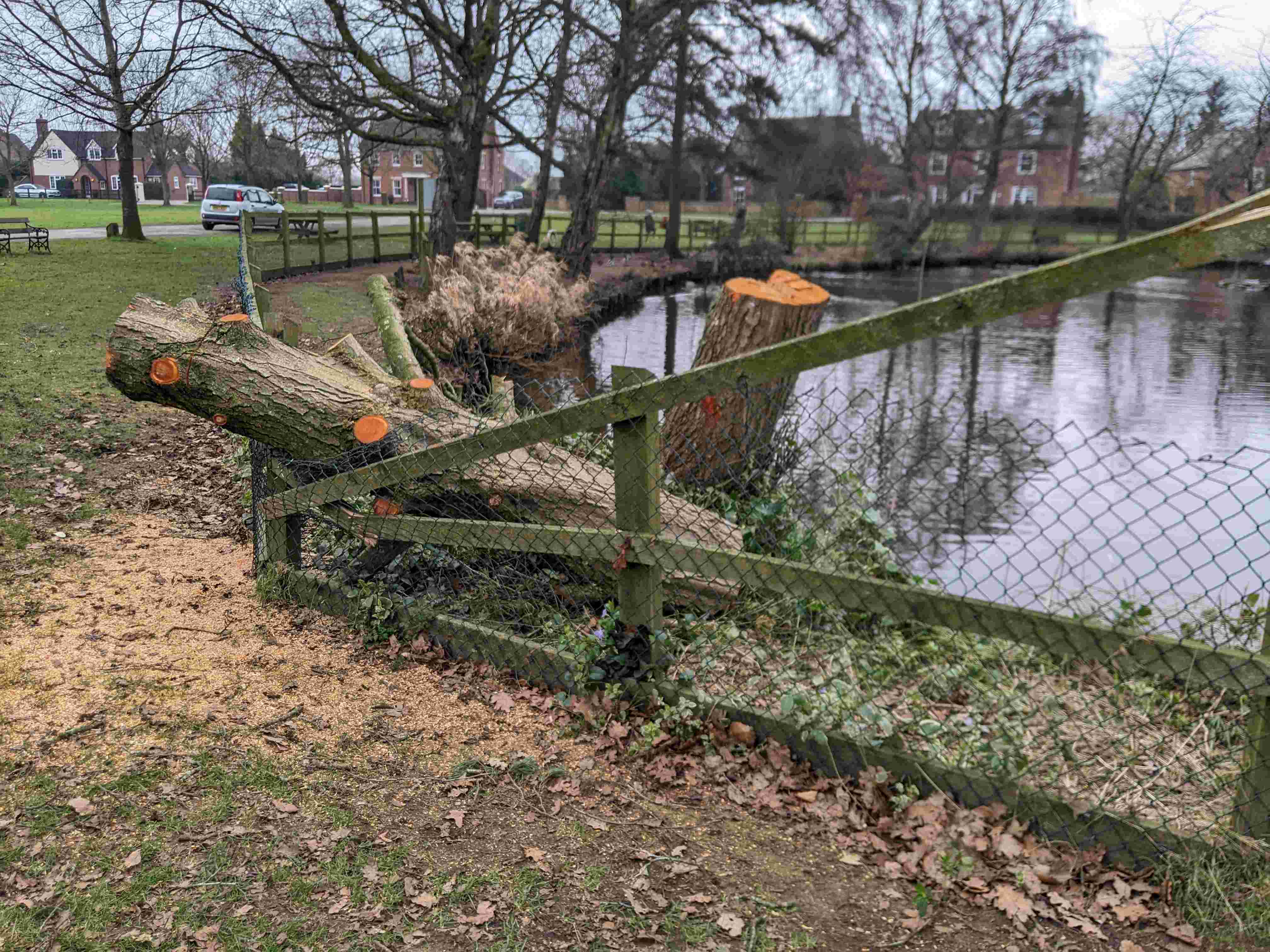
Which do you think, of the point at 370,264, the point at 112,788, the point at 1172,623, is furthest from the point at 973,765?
the point at 370,264

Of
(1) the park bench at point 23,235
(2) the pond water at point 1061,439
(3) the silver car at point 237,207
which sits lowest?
(2) the pond water at point 1061,439

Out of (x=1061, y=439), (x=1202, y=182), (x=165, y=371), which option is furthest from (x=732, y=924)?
(x=1202, y=182)

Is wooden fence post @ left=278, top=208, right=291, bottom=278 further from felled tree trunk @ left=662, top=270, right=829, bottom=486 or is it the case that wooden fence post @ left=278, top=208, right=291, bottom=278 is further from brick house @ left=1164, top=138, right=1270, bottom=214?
brick house @ left=1164, top=138, right=1270, bottom=214

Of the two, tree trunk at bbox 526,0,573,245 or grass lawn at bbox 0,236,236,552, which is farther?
tree trunk at bbox 526,0,573,245

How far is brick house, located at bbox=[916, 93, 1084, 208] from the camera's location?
133 ft

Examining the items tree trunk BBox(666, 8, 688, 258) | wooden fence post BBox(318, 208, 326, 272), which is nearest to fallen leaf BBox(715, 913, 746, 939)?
wooden fence post BBox(318, 208, 326, 272)

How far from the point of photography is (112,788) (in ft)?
10.4

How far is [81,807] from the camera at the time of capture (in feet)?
9.95

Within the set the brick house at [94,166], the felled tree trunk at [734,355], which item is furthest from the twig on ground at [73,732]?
the brick house at [94,166]

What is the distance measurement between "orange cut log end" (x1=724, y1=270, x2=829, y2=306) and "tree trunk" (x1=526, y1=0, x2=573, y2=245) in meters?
15.3

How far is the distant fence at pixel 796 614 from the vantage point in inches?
108

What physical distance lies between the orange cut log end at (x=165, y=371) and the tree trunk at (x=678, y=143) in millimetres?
23888

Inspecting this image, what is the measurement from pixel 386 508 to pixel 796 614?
2112 mm

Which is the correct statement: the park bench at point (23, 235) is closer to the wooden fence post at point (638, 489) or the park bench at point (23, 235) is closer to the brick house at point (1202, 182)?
the wooden fence post at point (638, 489)
